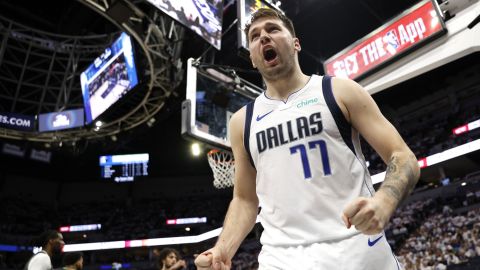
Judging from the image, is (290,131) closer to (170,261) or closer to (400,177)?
(400,177)

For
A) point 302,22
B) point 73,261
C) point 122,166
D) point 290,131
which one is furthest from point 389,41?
point 122,166

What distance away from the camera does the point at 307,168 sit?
5.73 ft

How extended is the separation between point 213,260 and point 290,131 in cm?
65

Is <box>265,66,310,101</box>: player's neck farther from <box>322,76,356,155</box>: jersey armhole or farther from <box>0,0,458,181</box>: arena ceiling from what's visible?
<box>0,0,458,181</box>: arena ceiling

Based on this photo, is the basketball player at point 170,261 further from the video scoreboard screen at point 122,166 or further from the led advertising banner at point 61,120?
the video scoreboard screen at point 122,166

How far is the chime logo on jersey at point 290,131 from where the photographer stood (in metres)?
1.80

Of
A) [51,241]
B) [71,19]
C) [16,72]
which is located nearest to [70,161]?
[16,72]

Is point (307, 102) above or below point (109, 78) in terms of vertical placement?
below

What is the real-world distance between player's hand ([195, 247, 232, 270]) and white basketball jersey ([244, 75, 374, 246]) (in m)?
0.20

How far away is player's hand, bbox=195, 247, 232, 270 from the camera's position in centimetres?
168

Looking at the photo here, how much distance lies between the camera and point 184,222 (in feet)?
94.4

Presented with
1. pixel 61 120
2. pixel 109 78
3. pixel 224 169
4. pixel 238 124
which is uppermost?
pixel 109 78

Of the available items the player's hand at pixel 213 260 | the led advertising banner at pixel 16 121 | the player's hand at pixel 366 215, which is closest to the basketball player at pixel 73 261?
the player's hand at pixel 213 260

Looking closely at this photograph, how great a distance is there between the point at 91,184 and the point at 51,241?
26.8 m
